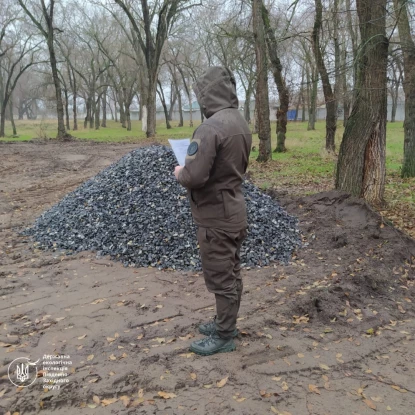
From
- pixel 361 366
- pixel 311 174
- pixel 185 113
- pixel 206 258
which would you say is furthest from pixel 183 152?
pixel 185 113

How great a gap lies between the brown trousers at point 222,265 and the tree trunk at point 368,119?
4.59 m

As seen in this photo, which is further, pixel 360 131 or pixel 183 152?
pixel 360 131

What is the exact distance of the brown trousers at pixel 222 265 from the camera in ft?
9.78

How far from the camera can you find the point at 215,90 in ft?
9.66

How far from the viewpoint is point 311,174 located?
11680mm

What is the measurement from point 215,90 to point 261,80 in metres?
11.2

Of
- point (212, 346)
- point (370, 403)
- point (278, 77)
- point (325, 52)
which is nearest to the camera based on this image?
point (370, 403)

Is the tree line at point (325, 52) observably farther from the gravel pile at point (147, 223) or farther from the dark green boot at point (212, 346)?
the dark green boot at point (212, 346)

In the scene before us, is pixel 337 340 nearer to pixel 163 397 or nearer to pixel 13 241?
pixel 163 397

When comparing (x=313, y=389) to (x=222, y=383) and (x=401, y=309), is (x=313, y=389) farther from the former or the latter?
(x=401, y=309)

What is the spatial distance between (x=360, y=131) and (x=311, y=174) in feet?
15.8

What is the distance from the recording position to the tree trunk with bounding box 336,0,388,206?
6703mm

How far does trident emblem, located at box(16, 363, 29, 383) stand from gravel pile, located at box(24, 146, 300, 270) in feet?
7.84

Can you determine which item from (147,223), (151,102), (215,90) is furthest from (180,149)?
(151,102)
